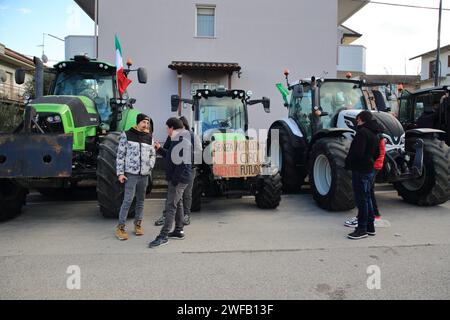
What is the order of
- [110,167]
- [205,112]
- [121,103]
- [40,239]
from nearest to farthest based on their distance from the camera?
[40,239] → [110,167] → [121,103] → [205,112]

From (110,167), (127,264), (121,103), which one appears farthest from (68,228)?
(121,103)

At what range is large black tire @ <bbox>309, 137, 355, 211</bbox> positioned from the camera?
666 centimetres

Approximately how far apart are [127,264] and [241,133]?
13.3 feet

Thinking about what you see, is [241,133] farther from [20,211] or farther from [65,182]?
[20,211]

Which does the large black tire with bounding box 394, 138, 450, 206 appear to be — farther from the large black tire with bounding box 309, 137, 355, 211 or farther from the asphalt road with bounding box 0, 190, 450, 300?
the large black tire with bounding box 309, 137, 355, 211

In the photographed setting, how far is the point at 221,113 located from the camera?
824cm

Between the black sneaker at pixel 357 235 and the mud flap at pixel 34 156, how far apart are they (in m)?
4.04

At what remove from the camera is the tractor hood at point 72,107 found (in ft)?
Answer: 20.9

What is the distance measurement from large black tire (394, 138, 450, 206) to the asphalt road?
0.25 meters

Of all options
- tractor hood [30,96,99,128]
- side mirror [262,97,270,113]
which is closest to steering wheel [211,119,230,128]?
side mirror [262,97,270,113]

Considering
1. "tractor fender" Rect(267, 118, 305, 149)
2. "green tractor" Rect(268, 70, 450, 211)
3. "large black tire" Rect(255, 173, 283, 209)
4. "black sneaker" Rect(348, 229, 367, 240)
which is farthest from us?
"tractor fender" Rect(267, 118, 305, 149)

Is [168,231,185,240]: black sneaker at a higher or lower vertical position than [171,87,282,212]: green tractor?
lower

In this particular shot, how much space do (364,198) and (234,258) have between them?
6.92 ft

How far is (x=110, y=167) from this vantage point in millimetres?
5945
